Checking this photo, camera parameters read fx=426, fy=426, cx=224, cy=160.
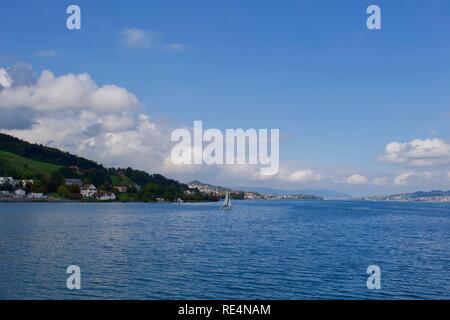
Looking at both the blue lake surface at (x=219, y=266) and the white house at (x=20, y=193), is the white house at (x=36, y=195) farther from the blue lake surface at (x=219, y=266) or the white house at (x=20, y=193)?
the blue lake surface at (x=219, y=266)

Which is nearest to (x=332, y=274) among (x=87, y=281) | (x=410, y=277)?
(x=410, y=277)

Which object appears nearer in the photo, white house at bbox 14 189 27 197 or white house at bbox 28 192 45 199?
white house at bbox 14 189 27 197

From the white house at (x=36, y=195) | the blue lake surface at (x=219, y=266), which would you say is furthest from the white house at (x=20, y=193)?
the blue lake surface at (x=219, y=266)

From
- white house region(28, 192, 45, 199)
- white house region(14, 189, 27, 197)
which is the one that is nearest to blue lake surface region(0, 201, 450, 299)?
white house region(14, 189, 27, 197)

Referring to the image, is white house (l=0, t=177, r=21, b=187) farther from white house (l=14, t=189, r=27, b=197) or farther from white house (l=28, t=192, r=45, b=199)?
white house (l=28, t=192, r=45, b=199)

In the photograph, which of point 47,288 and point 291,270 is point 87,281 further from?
point 291,270

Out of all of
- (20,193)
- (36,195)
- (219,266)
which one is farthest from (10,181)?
(219,266)

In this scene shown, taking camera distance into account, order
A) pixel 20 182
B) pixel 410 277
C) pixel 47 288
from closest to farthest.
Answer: pixel 47 288
pixel 410 277
pixel 20 182

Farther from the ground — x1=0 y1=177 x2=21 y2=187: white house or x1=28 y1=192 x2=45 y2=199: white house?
x1=0 y1=177 x2=21 y2=187: white house

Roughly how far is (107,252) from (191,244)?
439 inches

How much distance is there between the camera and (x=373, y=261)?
43.2 m

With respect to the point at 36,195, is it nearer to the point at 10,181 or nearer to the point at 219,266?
the point at 10,181
